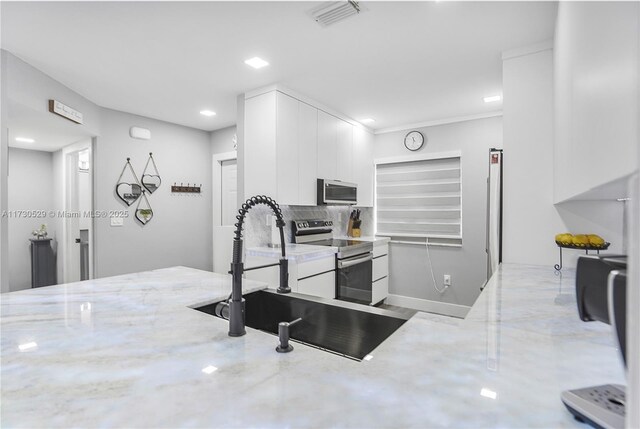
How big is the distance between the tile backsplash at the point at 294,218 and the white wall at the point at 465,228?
901mm

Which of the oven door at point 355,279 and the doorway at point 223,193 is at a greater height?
the doorway at point 223,193

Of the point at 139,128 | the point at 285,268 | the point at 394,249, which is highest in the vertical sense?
the point at 139,128

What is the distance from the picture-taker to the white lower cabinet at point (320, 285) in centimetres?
288

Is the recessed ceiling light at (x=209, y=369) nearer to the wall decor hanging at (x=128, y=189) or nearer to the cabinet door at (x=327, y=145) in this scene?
the cabinet door at (x=327, y=145)

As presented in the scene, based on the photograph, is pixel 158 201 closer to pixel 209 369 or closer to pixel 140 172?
pixel 140 172

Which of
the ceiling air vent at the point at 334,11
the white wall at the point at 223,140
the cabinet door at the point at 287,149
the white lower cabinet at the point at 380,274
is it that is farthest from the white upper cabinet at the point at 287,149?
the white wall at the point at 223,140

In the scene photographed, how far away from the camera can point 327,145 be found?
3760 millimetres

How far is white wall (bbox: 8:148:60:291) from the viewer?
4.96 metres

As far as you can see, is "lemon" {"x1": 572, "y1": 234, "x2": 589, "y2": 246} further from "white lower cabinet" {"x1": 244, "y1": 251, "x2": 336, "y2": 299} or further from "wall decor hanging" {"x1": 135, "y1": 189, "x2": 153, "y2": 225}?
"wall decor hanging" {"x1": 135, "y1": 189, "x2": 153, "y2": 225}

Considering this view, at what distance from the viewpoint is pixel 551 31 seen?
2.11m

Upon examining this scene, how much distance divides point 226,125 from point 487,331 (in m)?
4.31

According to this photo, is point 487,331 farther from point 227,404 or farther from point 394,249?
point 394,249

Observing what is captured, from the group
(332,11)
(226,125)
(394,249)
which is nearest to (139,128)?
(226,125)

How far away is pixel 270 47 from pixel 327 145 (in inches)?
61.3
